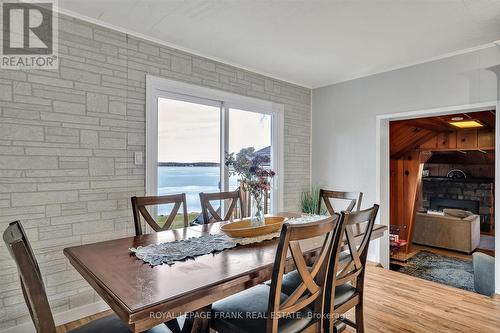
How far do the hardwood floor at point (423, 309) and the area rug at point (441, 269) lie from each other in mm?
1334

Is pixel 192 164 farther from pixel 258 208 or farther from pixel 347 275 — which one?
pixel 347 275

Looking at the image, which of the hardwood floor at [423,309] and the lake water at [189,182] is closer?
the hardwood floor at [423,309]

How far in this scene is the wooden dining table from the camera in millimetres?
1086

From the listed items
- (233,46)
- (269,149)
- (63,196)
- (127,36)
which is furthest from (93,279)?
(269,149)

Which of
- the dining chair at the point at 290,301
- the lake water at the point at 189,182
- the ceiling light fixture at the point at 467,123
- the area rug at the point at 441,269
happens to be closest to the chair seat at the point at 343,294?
the dining chair at the point at 290,301

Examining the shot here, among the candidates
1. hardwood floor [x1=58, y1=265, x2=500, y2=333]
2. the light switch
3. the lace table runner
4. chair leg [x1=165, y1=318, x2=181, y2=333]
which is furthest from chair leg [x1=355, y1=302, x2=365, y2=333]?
the light switch

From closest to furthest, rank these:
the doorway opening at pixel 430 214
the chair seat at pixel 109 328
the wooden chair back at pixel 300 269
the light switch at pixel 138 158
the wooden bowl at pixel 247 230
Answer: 1. the wooden chair back at pixel 300 269
2. the chair seat at pixel 109 328
3. the wooden bowl at pixel 247 230
4. the light switch at pixel 138 158
5. the doorway opening at pixel 430 214

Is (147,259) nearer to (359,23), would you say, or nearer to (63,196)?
(63,196)

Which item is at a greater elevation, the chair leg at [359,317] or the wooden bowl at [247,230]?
the wooden bowl at [247,230]

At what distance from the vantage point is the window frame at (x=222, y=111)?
2.88 metres

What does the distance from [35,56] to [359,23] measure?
8.78 ft

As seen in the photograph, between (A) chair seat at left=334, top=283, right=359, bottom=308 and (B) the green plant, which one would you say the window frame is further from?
(A) chair seat at left=334, top=283, right=359, bottom=308

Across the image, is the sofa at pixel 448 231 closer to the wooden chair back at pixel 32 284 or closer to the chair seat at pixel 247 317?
the chair seat at pixel 247 317

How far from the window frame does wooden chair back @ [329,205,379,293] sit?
76.4 inches
